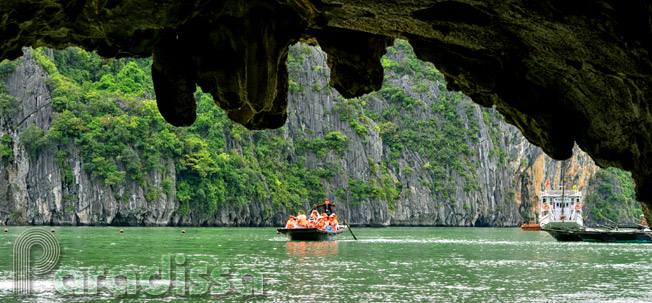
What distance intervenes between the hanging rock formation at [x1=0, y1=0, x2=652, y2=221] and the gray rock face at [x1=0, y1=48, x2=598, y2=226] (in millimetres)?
71942

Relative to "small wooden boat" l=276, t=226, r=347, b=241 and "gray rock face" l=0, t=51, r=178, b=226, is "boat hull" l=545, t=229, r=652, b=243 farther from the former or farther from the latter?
"gray rock face" l=0, t=51, r=178, b=226

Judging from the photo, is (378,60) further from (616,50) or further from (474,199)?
(474,199)

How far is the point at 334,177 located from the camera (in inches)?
4240

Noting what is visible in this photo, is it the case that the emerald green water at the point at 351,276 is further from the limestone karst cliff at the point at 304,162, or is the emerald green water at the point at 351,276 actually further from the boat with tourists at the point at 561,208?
the boat with tourists at the point at 561,208

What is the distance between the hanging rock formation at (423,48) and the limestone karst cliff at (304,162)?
237 feet

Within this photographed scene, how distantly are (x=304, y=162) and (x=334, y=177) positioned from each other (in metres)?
4.63

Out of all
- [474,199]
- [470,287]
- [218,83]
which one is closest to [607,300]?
[470,287]

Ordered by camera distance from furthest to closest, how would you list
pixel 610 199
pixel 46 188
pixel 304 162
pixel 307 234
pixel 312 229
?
pixel 610 199 < pixel 304 162 < pixel 46 188 < pixel 307 234 < pixel 312 229

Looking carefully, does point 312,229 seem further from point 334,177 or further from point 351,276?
point 334,177

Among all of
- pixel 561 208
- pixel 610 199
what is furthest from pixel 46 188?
pixel 610 199

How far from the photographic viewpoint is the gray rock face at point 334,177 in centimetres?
7812

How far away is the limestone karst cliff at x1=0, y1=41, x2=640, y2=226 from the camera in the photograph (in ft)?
259

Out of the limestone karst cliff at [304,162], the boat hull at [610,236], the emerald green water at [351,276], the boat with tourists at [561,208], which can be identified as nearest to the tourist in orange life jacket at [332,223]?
the emerald green water at [351,276]

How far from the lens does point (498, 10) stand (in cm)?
733
